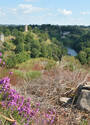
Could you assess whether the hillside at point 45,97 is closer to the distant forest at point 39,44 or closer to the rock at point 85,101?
the rock at point 85,101

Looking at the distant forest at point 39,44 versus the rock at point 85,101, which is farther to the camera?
the distant forest at point 39,44

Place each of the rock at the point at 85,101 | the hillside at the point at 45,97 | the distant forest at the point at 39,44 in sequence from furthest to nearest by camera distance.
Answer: the distant forest at the point at 39,44 < the rock at the point at 85,101 < the hillside at the point at 45,97

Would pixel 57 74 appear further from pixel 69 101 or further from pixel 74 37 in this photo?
pixel 74 37

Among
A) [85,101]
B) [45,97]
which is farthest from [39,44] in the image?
[85,101]

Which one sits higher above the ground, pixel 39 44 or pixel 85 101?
pixel 85 101

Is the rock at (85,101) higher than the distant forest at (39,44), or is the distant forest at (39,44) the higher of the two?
the rock at (85,101)

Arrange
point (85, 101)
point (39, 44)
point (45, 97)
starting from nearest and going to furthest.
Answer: point (85, 101)
point (45, 97)
point (39, 44)

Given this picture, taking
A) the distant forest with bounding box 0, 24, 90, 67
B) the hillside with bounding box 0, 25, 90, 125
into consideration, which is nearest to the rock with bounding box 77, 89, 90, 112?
the hillside with bounding box 0, 25, 90, 125

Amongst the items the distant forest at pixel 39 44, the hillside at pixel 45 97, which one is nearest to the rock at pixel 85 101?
the hillside at pixel 45 97

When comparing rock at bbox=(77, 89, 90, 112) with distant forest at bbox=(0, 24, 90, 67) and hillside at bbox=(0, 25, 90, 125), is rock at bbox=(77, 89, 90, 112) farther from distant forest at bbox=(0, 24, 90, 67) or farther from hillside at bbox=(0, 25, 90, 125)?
distant forest at bbox=(0, 24, 90, 67)

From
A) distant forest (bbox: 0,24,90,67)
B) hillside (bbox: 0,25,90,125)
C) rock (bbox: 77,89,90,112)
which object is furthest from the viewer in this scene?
distant forest (bbox: 0,24,90,67)

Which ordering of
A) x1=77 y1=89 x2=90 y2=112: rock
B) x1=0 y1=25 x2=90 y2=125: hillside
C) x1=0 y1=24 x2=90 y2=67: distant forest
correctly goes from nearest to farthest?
x1=0 y1=25 x2=90 y2=125: hillside → x1=77 y1=89 x2=90 y2=112: rock → x1=0 y1=24 x2=90 y2=67: distant forest

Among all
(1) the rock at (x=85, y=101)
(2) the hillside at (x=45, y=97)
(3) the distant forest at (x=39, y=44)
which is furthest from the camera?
(3) the distant forest at (x=39, y=44)

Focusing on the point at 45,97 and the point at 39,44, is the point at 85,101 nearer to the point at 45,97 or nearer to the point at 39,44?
the point at 45,97
